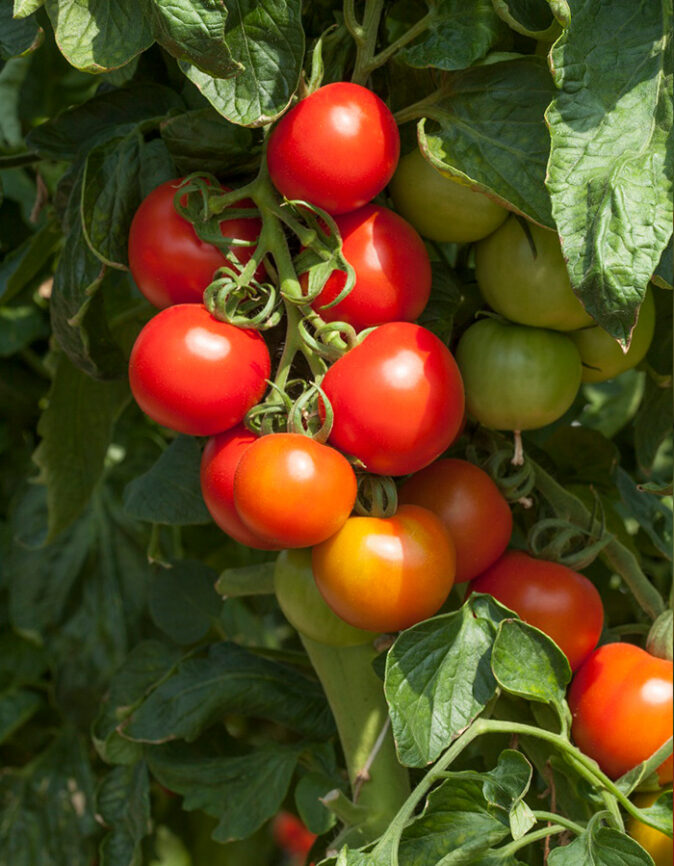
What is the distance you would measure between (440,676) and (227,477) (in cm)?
17

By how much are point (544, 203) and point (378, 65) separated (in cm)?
14

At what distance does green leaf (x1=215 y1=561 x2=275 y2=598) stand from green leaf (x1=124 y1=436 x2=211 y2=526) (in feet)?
0.18

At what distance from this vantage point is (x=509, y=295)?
63cm

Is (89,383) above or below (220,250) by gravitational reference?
below

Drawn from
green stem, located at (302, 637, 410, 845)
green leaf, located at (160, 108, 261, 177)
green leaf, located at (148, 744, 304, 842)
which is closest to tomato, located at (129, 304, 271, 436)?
green leaf, located at (160, 108, 261, 177)

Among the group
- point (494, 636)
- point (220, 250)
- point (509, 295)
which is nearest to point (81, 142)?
point (220, 250)

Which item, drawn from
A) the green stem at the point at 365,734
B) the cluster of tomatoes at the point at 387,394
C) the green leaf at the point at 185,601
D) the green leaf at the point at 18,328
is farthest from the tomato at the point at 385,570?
A: the green leaf at the point at 18,328

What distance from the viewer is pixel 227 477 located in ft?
1.98

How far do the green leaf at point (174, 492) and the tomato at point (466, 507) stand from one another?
8.0 inches

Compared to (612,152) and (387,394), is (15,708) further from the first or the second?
(612,152)

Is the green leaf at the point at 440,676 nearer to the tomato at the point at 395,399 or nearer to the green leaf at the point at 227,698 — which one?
the tomato at the point at 395,399

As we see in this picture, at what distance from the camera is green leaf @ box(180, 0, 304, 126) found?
57cm

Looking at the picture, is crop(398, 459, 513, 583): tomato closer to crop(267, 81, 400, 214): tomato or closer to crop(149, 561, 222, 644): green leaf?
crop(267, 81, 400, 214): tomato

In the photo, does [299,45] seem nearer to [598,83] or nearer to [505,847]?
[598,83]
